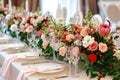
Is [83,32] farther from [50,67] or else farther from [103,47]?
[50,67]

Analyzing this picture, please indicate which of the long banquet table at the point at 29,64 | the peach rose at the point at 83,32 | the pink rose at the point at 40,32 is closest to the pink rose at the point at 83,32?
the peach rose at the point at 83,32

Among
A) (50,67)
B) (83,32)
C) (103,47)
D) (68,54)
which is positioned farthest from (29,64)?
(103,47)

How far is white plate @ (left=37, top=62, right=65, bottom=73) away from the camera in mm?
1897

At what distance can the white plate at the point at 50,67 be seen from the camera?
1897 millimetres

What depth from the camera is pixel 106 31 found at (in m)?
1.81

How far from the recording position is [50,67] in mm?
1988

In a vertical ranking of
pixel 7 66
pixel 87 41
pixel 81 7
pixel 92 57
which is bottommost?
pixel 7 66

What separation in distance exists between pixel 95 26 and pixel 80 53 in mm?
245

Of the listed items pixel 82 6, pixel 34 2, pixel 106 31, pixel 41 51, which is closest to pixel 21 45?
pixel 41 51

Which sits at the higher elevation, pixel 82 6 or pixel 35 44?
pixel 82 6

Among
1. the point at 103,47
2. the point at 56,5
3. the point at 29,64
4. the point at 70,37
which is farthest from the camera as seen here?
the point at 56,5

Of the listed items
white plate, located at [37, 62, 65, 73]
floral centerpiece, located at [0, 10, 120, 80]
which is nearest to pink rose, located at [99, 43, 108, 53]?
floral centerpiece, located at [0, 10, 120, 80]

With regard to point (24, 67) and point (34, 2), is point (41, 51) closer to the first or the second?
point (24, 67)

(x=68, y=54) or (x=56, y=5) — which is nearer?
(x=68, y=54)
